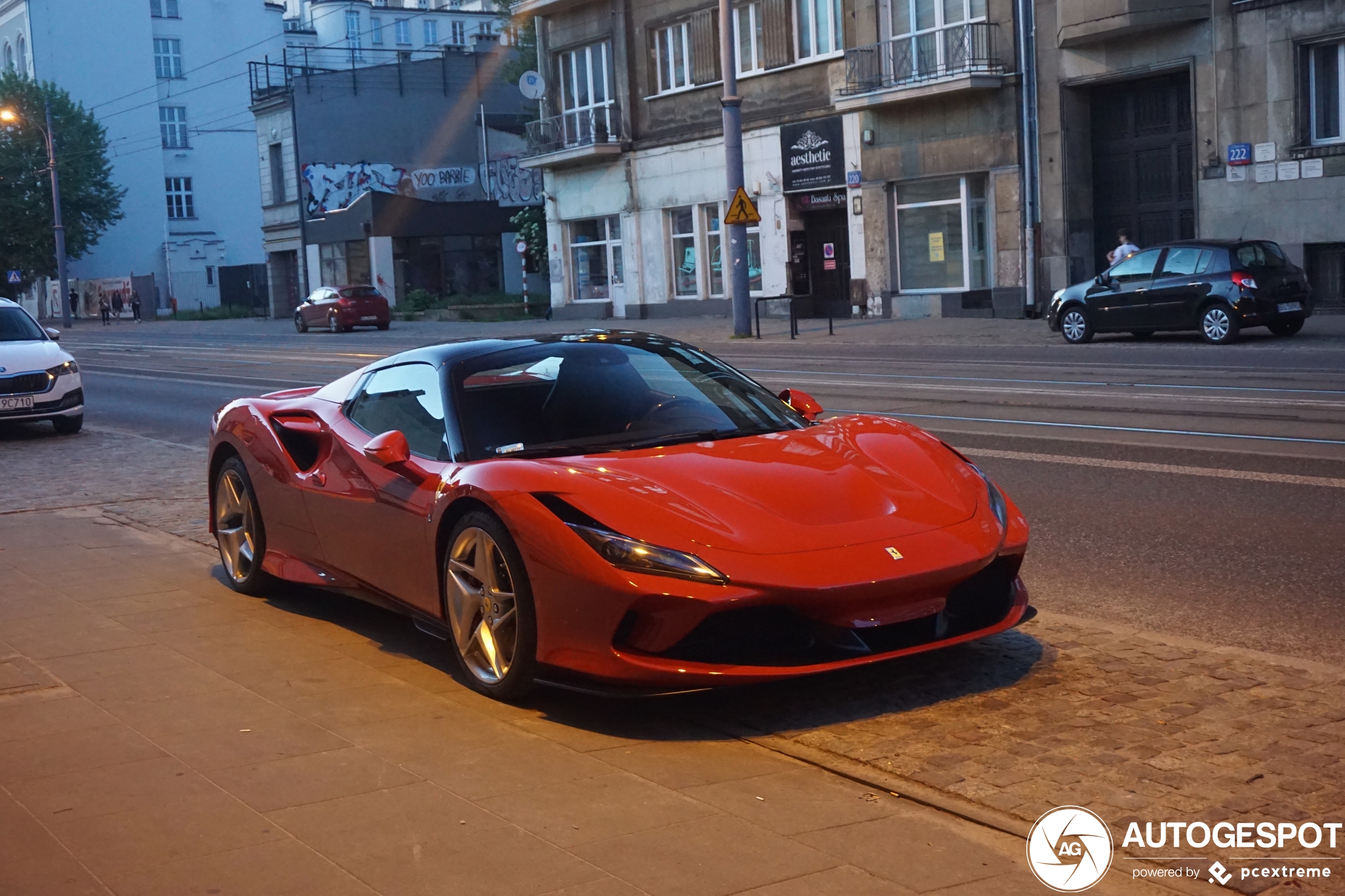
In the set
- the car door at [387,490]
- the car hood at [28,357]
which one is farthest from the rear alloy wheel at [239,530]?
the car hood at [28,357]

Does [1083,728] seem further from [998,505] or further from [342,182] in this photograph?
[342,182]

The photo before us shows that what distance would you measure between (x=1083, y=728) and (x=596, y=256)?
40127 mm

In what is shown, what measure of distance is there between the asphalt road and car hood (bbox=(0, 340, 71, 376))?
3.89ft

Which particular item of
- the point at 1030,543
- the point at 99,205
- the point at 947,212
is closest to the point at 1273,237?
the point at 947,212

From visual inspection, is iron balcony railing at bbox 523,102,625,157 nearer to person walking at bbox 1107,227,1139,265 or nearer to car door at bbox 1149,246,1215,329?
person walking at bbox 1107,227,1139,265

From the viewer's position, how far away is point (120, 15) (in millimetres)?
81875

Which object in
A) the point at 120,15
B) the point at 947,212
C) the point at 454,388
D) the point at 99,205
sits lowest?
the point at 454,388

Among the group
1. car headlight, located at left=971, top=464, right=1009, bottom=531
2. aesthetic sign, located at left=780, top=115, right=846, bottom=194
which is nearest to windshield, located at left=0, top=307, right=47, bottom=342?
car headlight, located at left=971, top=464, right=1009, bottom=531

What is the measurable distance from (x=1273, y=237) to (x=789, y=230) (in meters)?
12.8

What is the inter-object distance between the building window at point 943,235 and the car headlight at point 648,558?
27.9m

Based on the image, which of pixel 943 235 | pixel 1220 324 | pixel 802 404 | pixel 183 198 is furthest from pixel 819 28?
pixel 183 198

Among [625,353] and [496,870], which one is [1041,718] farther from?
[625,353]

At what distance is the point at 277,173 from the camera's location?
6556 centimetres

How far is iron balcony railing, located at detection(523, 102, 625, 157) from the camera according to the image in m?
41.5
